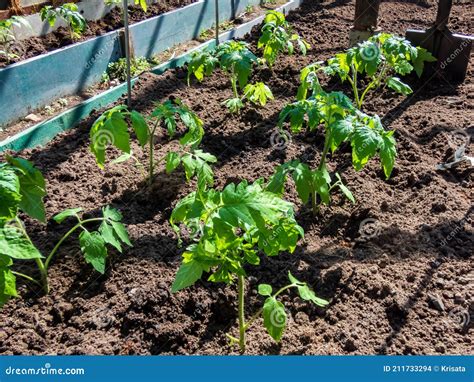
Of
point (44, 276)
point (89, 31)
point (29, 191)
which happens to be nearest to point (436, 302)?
point (44, 276)

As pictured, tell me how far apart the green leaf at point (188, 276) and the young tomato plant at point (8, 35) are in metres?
3.44

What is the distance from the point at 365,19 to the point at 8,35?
3.76m

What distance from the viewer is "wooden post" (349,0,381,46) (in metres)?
5.80

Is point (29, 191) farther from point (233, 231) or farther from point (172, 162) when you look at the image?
point (233, 231)

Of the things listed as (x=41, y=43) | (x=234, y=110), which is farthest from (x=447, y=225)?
(x=41, y=43)

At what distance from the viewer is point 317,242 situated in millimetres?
3004

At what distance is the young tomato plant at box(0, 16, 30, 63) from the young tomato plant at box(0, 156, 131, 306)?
241cm

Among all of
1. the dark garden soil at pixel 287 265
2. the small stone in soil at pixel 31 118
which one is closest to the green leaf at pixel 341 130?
the dark garden soil at pixel 287 265

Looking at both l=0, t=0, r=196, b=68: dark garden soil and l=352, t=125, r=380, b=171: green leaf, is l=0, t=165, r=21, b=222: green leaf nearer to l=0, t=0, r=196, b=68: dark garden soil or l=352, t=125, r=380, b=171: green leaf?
l=352, t=125, r=380, b=171: green leaf

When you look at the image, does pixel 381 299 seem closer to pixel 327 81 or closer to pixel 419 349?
pixel 419 349

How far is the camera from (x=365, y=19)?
19.2 feet

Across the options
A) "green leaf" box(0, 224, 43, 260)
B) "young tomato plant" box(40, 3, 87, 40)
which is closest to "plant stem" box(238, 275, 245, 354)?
"green leaf" box(0, 224, 43, 260)

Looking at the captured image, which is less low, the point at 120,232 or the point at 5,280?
the point at 5,280

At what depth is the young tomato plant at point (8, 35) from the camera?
4527 millimetres
